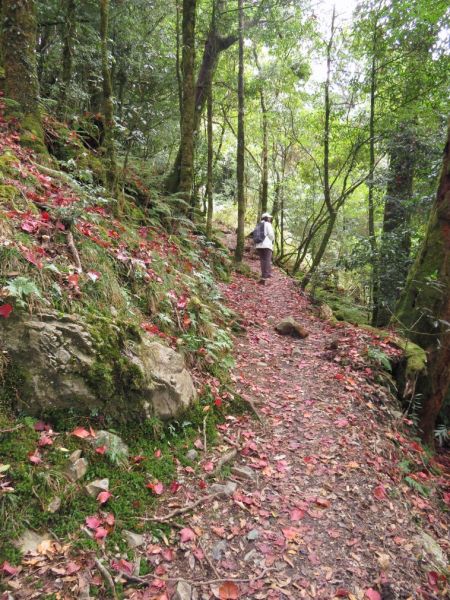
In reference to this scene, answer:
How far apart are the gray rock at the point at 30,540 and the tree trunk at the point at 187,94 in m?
8.54

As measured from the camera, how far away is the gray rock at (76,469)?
268 cm

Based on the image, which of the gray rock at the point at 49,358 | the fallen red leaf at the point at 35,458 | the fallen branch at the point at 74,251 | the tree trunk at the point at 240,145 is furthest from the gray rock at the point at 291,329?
the fallen red leaf at the point at 35,458

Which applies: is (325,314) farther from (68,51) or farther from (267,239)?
(68,51)

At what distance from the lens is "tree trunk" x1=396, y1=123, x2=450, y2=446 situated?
6.23m

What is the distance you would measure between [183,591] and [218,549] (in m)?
0.48

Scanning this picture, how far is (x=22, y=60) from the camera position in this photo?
5637mm

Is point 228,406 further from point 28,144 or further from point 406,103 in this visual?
point 406,103

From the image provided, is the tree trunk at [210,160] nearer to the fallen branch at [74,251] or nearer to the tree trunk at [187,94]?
the tree trunk at [187,94]

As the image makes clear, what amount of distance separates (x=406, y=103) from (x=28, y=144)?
977cm

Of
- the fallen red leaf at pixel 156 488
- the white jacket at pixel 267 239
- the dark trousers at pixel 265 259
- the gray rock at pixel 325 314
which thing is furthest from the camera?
the dark trousers at pixel 265 259

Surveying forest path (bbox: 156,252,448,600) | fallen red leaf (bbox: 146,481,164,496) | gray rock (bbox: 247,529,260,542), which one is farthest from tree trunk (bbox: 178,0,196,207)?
gray rock (bbox: 247,529,260,542)

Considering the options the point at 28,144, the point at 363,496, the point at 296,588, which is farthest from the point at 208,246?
the point at 296,588

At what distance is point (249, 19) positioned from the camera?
11.6 m

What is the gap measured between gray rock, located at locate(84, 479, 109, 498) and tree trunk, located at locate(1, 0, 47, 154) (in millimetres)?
5275
